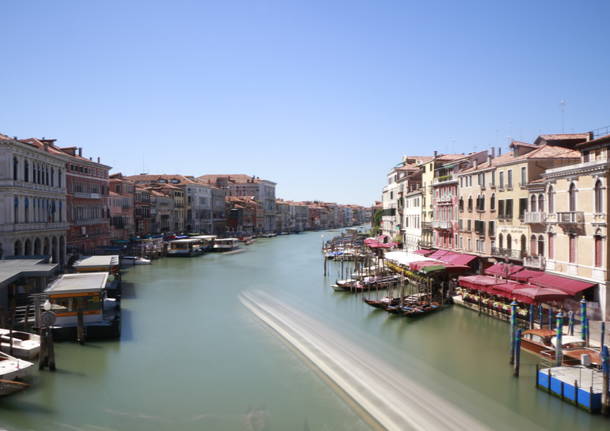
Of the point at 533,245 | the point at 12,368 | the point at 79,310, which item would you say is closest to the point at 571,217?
the point at 533,245

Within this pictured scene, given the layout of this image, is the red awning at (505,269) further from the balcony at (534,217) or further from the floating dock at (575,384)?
the floating dock at (575,384)

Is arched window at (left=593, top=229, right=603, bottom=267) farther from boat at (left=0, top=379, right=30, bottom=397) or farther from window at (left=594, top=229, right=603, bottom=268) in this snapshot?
boat at (left=0, top=379, right=30, bottom=397)

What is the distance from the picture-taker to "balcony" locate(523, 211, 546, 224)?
19031mm

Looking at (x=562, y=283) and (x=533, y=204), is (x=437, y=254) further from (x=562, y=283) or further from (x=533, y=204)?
(x=562, y=283)

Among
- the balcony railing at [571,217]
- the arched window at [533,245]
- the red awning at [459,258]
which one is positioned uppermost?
the balcony railing at [571,217]

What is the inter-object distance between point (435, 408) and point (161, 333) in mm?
10215

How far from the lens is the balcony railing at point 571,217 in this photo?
16500mm

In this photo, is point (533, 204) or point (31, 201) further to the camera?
point (31, 201)

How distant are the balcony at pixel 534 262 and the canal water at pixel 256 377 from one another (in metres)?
2.91

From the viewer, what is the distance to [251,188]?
3730 inches

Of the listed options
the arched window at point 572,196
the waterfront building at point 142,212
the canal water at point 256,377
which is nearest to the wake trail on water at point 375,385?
the canal water at point 256,377

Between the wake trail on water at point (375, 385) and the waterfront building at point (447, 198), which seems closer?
the wake trail on water at point (375, 385)

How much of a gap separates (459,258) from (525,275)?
235 inches

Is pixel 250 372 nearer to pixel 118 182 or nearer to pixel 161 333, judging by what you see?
pixel 161 333
